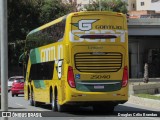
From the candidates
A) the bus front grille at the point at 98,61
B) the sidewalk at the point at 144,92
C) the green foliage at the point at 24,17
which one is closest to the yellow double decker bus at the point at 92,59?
the bus front grille at the point at 98,61

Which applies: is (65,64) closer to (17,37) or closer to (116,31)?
(116,31)

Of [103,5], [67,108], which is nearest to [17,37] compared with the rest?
[103,5]

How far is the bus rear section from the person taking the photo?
18562mm

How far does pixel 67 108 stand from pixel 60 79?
108 inches

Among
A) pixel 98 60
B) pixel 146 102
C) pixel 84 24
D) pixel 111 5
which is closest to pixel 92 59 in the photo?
pixel 98 60

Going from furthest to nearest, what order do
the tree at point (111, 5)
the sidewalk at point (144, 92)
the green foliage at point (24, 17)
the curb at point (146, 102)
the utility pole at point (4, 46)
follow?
the tree at point (111, 5), the green foliage at point (24, 17), the sidewalk at point (144, 92), the curb at point (146, 102), the utility pole at point (4, 46)

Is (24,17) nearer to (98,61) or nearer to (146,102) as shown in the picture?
(146,102)

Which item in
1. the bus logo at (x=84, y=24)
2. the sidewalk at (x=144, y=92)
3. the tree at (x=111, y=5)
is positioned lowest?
the sidewalk at (x=144, y=92)

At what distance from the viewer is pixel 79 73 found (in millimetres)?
18656

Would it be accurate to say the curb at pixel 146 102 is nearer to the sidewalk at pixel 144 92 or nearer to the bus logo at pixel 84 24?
the sidewalk at pixel 144 92

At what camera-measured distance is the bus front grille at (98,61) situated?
18.8 metres

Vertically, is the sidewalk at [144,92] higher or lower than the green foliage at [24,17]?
lower

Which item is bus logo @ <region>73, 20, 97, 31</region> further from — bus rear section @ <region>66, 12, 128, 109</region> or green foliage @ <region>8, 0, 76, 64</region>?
green foliage @ <region>8, 0, 76, 64</region>

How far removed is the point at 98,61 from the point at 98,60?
0.17 ft
